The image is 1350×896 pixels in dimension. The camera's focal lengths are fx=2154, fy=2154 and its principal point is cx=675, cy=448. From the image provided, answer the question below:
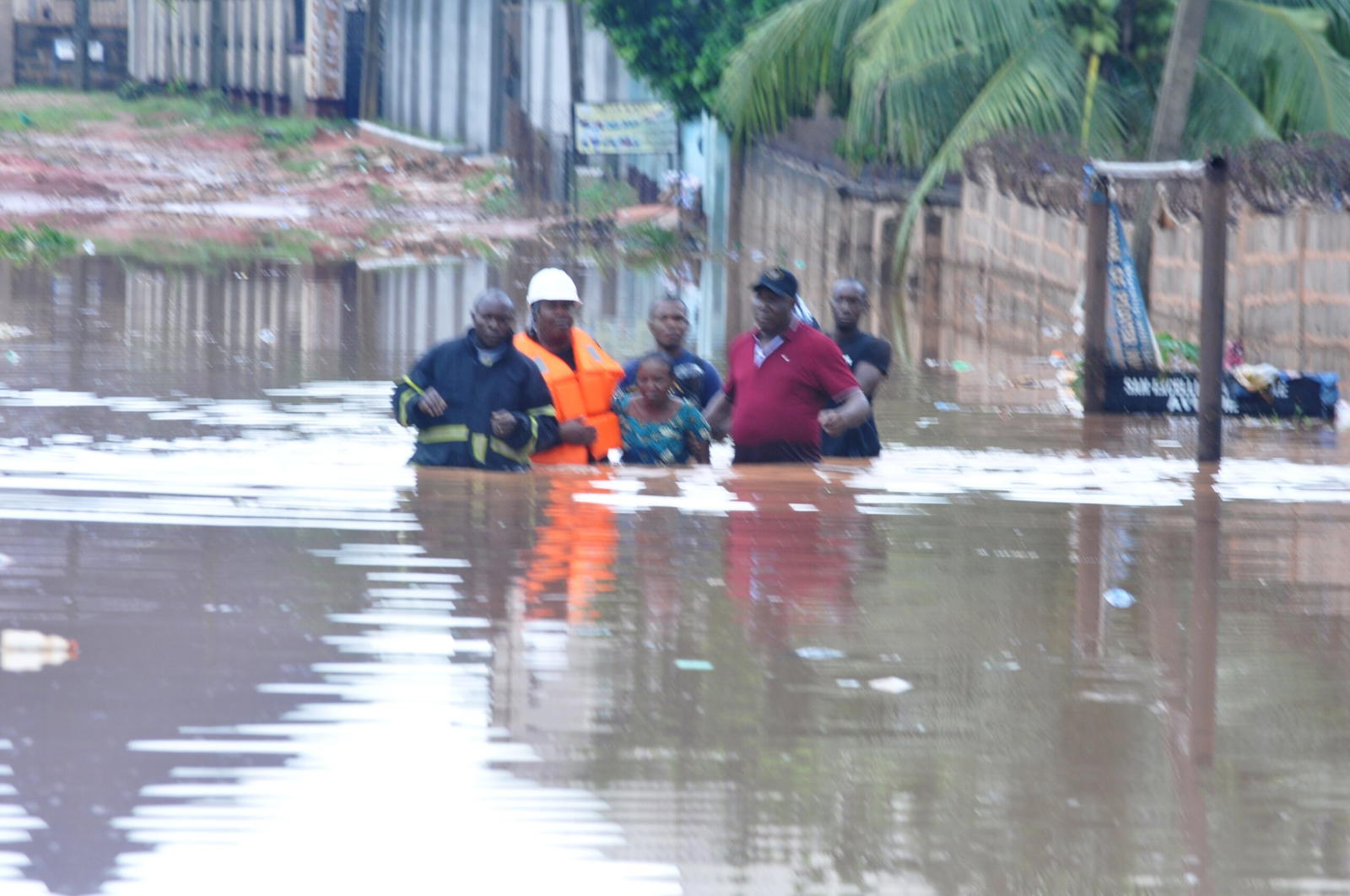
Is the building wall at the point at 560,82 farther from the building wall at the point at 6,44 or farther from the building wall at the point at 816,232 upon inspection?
the building wall at the point at 6,44

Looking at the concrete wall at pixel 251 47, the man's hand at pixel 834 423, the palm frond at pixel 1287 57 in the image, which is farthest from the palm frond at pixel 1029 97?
the concrete wall at pixel 251 47

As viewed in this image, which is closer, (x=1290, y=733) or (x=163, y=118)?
(x=1290, y=733)

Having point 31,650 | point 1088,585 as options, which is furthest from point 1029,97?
point 31,650

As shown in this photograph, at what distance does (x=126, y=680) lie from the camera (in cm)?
605

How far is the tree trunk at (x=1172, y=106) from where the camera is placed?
639 inches

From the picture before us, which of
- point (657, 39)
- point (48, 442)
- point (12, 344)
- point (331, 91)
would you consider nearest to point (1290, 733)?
point (48, 442)

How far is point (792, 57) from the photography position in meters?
24.7

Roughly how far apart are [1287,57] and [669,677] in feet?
53.3

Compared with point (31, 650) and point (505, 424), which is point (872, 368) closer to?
point (505, 424)

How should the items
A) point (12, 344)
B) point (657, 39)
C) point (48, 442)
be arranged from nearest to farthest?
point (48, 442)
point (12, 344)
point (657, 39)

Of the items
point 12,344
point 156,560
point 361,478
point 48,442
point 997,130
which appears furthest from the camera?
point 997,130

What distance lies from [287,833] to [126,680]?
Answer: 1.35m

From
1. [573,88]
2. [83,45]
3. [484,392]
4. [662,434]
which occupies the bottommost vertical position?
[662,434]

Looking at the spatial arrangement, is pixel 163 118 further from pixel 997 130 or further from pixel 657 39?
pixel 997 130
